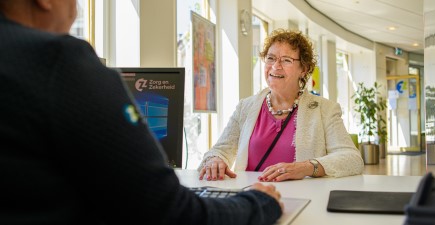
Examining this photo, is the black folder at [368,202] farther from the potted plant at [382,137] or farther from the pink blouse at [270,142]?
the potted plant at [382,137]

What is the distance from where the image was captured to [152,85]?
2.31 metres

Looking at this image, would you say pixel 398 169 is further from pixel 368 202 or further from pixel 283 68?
pixel 368 202

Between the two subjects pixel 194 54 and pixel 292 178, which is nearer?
pixel 292 178

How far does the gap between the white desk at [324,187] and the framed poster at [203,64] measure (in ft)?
9.45

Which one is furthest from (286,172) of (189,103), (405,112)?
(405,112)

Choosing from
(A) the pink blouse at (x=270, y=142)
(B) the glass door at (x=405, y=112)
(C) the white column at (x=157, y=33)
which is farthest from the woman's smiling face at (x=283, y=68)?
(B) the glass door at (x=405, y=112)

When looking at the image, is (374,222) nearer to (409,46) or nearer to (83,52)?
(83,52)

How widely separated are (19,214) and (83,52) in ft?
0.82

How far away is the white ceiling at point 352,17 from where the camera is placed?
864cm

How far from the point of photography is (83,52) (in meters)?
0.71

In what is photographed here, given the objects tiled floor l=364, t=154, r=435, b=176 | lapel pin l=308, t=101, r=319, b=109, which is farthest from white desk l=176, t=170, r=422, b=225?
tiled floor l=364, t=154, r=435, b=176

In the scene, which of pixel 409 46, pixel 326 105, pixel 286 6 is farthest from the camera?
pixel 409 46

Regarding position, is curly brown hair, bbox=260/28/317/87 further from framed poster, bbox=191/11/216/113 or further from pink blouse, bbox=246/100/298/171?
framed poster, bbox=191/11/216/113

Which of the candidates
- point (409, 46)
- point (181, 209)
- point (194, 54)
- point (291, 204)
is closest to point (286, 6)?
point (194, 54)
